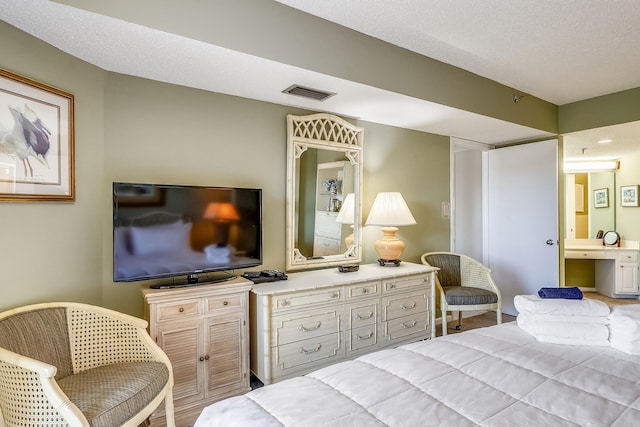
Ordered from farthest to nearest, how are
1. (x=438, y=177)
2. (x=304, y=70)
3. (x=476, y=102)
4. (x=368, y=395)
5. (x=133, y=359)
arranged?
1. (x=438, y=177)
2. (x=476, y=102)
3. (x=304, y=70)
4. (x=133, y=359)
5. (x=368, y=395)

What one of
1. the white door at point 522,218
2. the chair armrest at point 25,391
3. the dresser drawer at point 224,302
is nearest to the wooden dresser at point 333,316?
the dresser drawer at point 224,302

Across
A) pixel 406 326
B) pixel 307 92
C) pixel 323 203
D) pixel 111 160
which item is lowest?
pixel 406 326

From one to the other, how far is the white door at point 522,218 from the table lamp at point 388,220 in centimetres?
185

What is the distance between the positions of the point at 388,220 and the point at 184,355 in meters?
2.00

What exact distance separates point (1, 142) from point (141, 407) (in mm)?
1456

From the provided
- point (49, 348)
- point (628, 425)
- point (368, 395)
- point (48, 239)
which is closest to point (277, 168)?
point (48, 239)

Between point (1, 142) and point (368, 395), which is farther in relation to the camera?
point (1, 142)

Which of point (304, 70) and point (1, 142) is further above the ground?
point (304, 70)

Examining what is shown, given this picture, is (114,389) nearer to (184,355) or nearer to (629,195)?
(184,355)

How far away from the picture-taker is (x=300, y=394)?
44.9 inches

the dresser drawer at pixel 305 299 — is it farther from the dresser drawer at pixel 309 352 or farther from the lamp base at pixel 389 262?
the lamp base at pixel 389 262

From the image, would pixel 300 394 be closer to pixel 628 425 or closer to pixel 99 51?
pixel 628 425

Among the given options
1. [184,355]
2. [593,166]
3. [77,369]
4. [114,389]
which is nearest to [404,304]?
[184,355]

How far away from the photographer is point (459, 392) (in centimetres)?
114
